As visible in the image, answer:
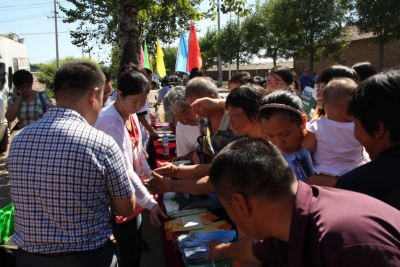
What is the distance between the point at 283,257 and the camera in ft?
3.97

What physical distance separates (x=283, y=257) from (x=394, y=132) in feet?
1.95

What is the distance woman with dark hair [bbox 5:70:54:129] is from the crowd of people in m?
2.49

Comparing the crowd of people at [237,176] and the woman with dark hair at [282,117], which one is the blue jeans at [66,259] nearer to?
the crowd of people at [237,176]

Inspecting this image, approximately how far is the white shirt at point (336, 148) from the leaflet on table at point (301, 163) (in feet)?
0.46

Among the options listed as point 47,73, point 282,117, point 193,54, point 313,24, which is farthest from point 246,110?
point 47,73

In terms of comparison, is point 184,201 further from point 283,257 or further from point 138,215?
point 283,257

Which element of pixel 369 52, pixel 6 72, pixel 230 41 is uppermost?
Result: pixel 230 41

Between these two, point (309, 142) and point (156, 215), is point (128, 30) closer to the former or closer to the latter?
point (156, 215)

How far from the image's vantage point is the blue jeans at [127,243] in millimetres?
2383

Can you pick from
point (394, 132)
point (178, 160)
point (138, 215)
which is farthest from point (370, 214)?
point (178, 160)

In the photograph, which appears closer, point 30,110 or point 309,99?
point 309,99

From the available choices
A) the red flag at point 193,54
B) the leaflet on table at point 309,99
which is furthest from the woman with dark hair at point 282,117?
the red flag at point 193,54

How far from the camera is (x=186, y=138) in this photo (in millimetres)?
3479

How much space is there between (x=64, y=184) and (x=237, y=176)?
2.81 ft
